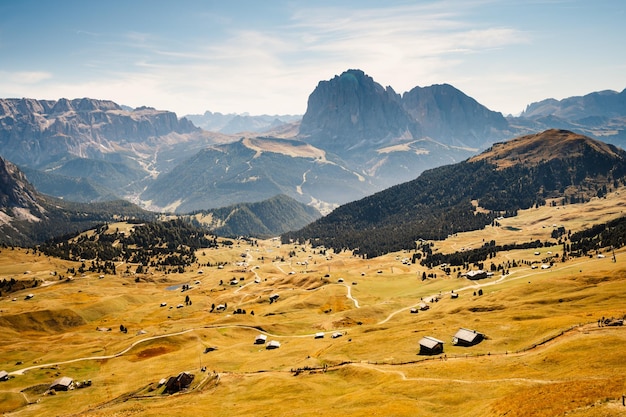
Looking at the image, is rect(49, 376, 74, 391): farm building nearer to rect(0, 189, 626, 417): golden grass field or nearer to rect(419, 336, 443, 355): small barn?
rect(0, 189, 626, 417): golden grass field

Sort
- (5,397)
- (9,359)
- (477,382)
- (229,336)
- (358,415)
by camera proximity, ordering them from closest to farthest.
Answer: (358,415), (477,382), (5,397), (9,359), (229,336)

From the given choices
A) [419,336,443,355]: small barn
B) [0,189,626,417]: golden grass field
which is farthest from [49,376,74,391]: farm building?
[419,336,443,355]: small barn

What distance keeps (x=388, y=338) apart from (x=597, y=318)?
5406 centimetres

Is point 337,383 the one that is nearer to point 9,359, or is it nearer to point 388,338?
point 388,338

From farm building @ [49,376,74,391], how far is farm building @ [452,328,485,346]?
112774 millimetres

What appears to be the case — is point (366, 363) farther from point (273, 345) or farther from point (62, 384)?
point (62, 384)

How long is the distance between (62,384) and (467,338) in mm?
117477

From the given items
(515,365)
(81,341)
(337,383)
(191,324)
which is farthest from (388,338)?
(81,341)

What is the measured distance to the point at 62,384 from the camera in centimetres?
12494

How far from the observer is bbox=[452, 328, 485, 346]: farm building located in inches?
4237

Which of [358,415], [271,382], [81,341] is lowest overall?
[81,341]

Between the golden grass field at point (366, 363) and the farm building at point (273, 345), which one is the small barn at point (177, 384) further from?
the farm building at point (273, 345)

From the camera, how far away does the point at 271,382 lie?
99.8 meters

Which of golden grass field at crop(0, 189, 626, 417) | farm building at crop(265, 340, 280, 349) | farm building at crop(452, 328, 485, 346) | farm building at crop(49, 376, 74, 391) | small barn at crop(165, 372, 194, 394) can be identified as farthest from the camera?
farm building at crop(265, 340, 280, 349)
